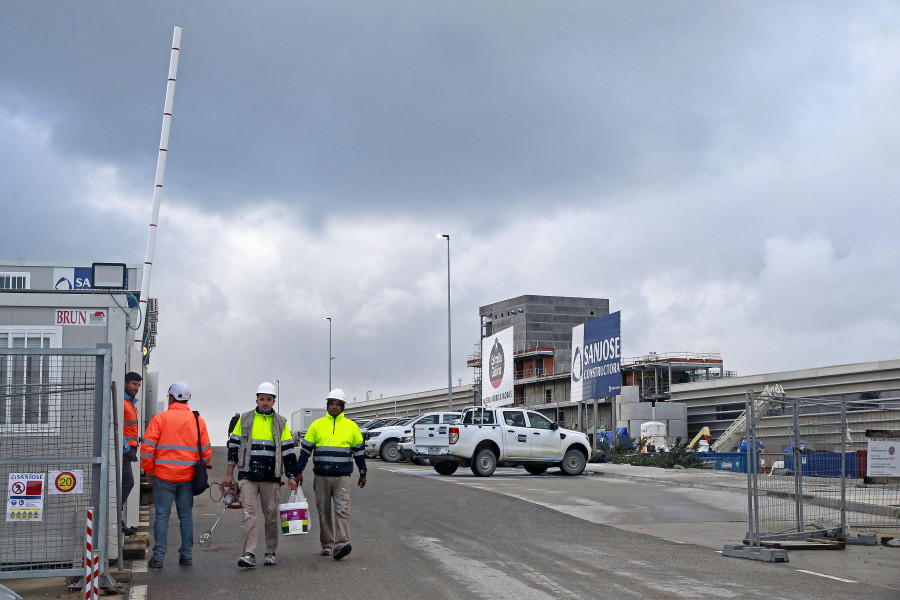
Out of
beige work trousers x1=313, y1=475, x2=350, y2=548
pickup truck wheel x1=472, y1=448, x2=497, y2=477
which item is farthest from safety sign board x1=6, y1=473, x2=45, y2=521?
pickup truck wheel x1=472, y1=448, x2=497, y2=477

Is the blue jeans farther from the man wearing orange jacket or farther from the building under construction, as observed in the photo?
the building under construction

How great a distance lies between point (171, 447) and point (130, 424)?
Result: 2.86 feet

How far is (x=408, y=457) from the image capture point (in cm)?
3531

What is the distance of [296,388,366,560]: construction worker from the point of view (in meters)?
11.2

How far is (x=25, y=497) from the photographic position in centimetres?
898

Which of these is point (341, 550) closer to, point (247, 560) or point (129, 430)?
point (247, 560)

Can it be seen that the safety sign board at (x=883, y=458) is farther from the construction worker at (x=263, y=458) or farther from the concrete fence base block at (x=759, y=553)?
the construction worker at (x=263, y=458)

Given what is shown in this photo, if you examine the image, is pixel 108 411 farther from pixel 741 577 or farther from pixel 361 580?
pixel 741 577

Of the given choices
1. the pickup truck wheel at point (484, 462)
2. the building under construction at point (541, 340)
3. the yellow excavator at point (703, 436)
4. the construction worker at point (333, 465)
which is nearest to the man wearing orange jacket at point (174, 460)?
the construction worker at point (333, 465)

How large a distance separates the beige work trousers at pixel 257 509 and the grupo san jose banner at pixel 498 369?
1516 inches

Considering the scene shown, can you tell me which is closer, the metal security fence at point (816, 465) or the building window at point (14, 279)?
the metal security fence at point (816, 465)

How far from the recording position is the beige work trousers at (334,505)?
11156 mm

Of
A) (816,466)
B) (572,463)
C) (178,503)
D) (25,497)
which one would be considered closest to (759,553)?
(816,466)

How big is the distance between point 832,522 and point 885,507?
200 cm
